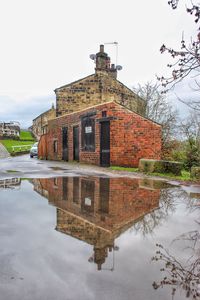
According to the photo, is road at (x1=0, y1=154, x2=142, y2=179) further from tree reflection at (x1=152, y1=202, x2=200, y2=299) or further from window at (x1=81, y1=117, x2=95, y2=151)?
tree reflection at (x1=152, y1=202, x2=200, y2=299)

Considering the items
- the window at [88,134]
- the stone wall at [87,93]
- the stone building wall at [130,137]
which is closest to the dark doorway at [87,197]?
the stone building wall at [130,137]

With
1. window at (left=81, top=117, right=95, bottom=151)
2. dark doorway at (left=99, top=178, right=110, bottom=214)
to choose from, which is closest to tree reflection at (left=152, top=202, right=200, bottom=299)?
dark doorway at (left=99, top=178, right=110, bottom=214)

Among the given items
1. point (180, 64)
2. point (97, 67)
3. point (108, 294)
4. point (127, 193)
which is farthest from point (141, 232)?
point (97, 67)

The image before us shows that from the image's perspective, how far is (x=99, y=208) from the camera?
551 cm

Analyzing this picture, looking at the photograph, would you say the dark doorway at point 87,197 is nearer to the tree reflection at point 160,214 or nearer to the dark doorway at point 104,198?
the dark doorway at point 104,198

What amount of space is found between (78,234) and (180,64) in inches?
108

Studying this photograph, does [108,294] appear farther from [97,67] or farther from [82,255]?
[97,67]

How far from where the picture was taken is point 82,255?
10.3 ft

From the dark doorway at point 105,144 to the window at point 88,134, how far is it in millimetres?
988

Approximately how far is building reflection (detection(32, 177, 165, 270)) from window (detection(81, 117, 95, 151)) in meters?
9.38

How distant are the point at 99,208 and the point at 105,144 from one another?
37.0 ft

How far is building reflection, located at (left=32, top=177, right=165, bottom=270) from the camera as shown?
3774 millimetres

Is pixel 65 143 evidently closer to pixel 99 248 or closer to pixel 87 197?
pixel 87 197

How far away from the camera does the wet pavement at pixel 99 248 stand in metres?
2.44
